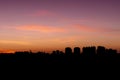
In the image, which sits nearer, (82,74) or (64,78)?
(64,78)

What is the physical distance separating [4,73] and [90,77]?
4533cm

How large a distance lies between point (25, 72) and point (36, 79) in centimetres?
1828

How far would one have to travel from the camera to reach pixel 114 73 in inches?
4744

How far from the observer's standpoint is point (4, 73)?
381 ft

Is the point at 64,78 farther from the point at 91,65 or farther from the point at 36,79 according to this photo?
the point at 91,65

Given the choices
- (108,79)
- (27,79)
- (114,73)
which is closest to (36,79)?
(27,79)

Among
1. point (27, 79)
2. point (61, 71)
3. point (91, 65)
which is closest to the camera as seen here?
point (27, 79)

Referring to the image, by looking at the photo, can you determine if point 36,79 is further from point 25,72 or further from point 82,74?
point 82,74

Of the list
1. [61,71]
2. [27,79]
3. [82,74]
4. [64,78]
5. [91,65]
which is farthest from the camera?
[91,65]

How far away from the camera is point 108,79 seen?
108062mm

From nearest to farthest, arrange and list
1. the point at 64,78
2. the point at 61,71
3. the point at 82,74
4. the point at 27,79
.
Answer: the point at 27,79, the point at 64,78, the point at 82,74, the point at 61,71

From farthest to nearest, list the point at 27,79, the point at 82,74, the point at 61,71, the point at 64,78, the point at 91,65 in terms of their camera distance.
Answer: the point at 91,65 < the point at 61,71 < the point at 82,74 < the point at 64,78 < the point at 27,79

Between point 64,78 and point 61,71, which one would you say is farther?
point 61,71

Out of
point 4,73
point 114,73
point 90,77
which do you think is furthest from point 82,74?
point 4,73
